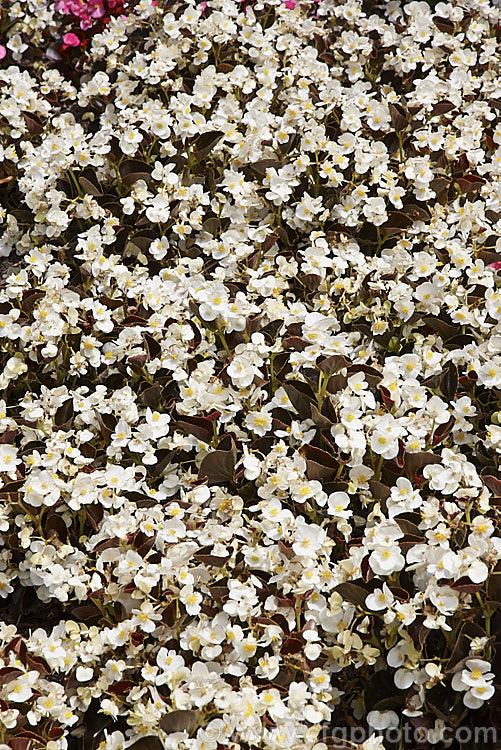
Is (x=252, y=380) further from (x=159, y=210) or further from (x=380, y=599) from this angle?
(x=159, y=210)

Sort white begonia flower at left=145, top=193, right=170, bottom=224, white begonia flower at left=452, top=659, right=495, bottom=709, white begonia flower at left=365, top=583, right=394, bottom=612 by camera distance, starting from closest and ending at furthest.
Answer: white begonia flower at left=452, top=659, right=495, bottom=709 → white begonia flower at left=365, top=583, right=394, bottom=612 → white begonia flower at left=145, top=193, right=170, bottom=224

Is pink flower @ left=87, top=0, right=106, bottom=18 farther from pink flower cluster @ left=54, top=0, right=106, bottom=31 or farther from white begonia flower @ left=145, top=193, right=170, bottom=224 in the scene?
white begonia flower @ left=145, top=193, right=170, bottom=224

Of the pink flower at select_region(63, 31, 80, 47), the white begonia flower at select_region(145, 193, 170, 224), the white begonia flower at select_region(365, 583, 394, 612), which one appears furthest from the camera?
the pink flower at select_region(63, 31, 80, 47)

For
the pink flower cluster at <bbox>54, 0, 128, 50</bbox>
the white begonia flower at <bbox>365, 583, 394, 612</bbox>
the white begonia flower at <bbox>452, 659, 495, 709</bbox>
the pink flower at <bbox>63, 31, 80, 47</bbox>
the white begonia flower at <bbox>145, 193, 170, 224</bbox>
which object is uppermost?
the pink flower cluster at <bbox>54, 0, 128, 50</bbox>

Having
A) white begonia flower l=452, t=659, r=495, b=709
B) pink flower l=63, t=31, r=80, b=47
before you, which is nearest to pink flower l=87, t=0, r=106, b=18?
pink flower l=63, t=31, r=80, b=47

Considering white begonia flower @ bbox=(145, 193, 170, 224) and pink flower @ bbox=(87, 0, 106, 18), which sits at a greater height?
→ pink flower @ bbox=(87, 0, 106, 18)

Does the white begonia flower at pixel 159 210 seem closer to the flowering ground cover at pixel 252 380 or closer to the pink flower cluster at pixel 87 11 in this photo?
the flowering ground cover at pixel 252 380

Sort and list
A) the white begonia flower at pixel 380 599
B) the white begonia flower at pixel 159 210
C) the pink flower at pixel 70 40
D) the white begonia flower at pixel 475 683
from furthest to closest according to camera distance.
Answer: the pink flower at pixel 70 40, the white begonia flower at pixel 159 210, the white begonia flower at pixel 380 599, the white begonia flower at pixel 475 683

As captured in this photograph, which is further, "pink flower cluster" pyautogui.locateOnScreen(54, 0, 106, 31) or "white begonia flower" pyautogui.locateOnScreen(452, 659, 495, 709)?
"pink flower cluster" pyautogui.locateOnScreen(54, 0, 106, 31)

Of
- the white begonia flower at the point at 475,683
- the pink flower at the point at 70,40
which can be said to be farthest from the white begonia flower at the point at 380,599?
the pink flower at the point at 70,40
